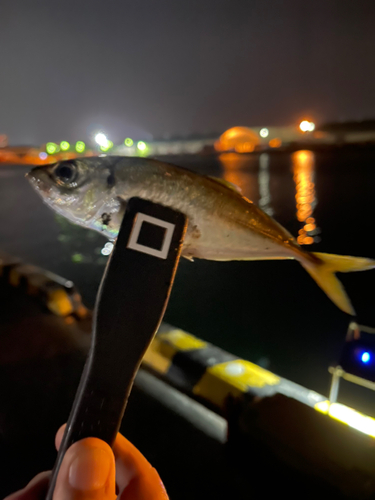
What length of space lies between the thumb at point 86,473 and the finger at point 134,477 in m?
0.14

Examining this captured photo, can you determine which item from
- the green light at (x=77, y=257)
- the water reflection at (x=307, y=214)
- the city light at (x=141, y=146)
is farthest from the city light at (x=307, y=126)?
the green light at (x=77, y=257)

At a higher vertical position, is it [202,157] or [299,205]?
[202,157]

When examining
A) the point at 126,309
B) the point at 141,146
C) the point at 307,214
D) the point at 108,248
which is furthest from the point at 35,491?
the point at 141,146

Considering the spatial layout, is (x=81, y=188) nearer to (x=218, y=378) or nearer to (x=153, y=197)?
(x=153, y=197)

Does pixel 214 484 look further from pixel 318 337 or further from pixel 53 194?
pixel 318 337

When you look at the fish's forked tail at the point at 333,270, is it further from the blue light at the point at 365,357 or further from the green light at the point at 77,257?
the green light at the point at 77,257

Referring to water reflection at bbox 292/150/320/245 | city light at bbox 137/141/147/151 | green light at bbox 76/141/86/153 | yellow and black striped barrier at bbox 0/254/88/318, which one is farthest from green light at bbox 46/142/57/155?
yellow and black striped barrier at bbox 0/254/88/318

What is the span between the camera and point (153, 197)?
3.46ft

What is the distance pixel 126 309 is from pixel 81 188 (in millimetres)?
437

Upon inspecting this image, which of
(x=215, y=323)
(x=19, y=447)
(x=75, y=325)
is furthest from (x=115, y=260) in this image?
(x=215, y=323)

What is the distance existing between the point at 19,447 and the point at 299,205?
21.5 metres

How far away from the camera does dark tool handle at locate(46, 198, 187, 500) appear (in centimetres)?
104

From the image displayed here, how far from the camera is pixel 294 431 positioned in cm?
221

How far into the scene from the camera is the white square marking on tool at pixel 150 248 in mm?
1043
